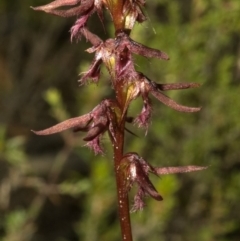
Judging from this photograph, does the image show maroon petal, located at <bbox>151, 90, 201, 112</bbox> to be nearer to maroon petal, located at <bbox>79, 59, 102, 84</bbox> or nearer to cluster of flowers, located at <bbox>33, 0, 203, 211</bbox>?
cluster of flowers, located at <bbox>33, 0, 203, 211</bbox>

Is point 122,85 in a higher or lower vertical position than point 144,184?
higher

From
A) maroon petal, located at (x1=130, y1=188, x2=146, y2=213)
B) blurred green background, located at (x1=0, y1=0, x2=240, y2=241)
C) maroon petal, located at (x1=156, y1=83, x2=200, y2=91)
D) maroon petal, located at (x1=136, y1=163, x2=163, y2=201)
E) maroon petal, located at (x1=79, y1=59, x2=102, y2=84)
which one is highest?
maroon petal, located at (x1=79, y1=59, x2=102, y2=84)

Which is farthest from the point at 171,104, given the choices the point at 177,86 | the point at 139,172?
the point at 139,172

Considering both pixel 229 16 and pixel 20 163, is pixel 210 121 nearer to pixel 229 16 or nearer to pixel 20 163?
pixel 229 16

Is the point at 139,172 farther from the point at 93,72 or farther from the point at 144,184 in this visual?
the point at 93,72

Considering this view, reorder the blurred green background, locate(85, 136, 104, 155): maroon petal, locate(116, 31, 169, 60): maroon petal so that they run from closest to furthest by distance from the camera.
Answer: locate(116, 31, 169, 60): maroon petal < locate(85, 136, 104, 155): maroon petal < the blurred green background

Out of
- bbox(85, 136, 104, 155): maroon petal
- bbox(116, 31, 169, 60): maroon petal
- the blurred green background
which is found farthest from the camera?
the blurred green background

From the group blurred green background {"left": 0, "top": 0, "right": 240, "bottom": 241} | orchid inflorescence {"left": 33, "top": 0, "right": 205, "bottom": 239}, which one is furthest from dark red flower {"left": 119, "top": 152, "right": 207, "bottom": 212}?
blurred green background {"left": 0, "top": 0, "right": 240, "bottom": 241}

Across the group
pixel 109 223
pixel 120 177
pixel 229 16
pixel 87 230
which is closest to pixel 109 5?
pixel 120 177
